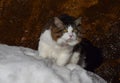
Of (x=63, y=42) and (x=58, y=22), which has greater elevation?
(x=58, y=22)

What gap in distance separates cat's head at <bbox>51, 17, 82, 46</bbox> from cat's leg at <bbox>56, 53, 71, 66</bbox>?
33 centimetres

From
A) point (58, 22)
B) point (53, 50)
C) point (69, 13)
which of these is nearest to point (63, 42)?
point (58, 22)

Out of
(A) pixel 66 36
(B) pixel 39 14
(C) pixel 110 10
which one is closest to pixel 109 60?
(C) pixel 110 10

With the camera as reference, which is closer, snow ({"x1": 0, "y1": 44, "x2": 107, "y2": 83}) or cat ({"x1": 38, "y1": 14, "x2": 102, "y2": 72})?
snow ({"x1": 0, "y1": 44, "x2": 107, "y2": 83})

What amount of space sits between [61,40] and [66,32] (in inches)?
6.9

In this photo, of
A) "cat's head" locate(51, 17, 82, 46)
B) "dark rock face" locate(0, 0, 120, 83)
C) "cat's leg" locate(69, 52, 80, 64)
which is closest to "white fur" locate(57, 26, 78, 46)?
"cat's head" locate(51, 17, 82, 46)

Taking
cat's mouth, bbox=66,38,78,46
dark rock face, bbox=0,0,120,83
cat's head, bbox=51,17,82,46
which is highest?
cat's head, bbox=51,17,82,46

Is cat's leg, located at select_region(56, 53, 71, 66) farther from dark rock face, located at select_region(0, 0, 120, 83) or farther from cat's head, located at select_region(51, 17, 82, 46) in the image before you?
dark rock face, located at select_region(0, 0, 120, 83)

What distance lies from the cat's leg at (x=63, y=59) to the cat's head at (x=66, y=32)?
0.33 meters

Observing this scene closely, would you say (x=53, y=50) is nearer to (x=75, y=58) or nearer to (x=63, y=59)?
(x=63, y=59)

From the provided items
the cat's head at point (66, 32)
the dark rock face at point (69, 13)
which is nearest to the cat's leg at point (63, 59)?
the cat's head at point (66, 32)

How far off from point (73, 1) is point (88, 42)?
0.83 meters

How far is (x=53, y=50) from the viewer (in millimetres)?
7875

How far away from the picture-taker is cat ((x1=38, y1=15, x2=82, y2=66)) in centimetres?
738
